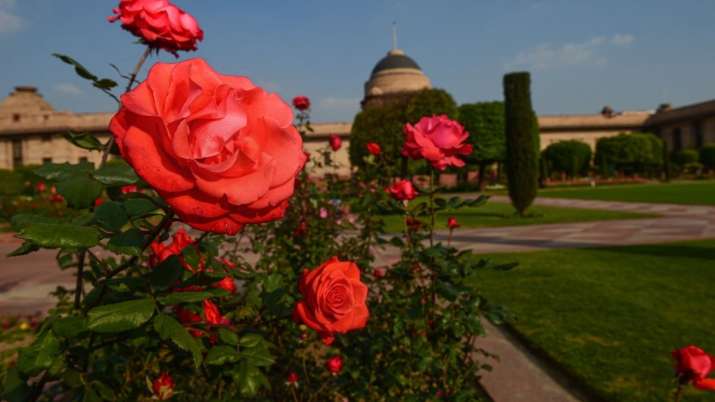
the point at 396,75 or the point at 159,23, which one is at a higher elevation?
the point at 396,75

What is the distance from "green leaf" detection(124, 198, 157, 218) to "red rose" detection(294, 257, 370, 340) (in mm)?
386

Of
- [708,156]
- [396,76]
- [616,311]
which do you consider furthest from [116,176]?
[396,76]

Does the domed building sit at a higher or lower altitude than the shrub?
higher

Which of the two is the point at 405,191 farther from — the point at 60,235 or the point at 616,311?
the point at 616,311

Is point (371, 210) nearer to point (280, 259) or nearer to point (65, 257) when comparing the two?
point (280, 259)

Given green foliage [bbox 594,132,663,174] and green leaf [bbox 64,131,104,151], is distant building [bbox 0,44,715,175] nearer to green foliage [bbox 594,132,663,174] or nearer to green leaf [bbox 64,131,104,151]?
green foliage [bbox 594,132,663,174]

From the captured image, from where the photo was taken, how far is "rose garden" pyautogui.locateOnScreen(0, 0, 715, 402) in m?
0.62

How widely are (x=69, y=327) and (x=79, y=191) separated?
23 cm

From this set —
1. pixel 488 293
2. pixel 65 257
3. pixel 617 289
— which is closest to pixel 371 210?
pixel 65 257

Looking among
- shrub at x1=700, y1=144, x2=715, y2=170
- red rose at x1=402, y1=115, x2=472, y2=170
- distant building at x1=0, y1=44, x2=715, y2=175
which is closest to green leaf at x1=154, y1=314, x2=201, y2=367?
red rose at x1=402, y1=115, x2=472, y2=170

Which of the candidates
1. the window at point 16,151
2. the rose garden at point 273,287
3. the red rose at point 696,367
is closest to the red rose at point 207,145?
the rose garden at point 273,287

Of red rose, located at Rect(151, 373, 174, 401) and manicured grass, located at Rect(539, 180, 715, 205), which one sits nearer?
red rose, located at Rect(151, 373, 174, 401)

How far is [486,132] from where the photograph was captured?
33031 millimetres

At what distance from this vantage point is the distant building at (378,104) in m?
45.2
